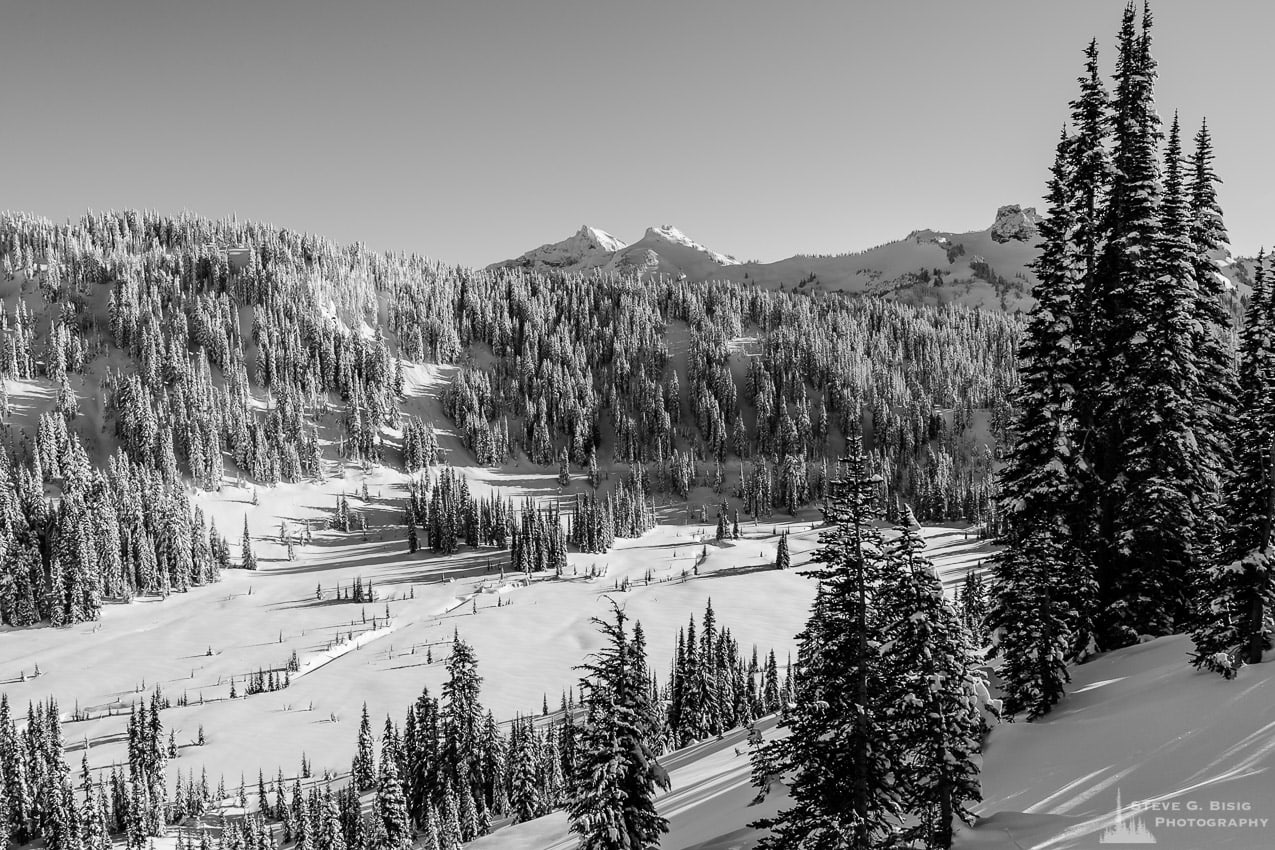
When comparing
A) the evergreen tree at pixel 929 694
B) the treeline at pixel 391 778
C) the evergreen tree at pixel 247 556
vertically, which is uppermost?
the evergreen tree at pixel 929 694

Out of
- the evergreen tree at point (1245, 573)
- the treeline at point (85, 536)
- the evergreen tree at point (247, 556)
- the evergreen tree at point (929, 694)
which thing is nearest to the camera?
the evergreen tree at point (929, 694)

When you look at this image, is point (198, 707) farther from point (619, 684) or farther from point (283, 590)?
point (619, 684)

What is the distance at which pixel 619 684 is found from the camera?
2912 centimetres

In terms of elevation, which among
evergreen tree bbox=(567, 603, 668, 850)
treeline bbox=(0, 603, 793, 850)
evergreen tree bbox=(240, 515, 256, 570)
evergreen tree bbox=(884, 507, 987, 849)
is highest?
evergreen tree bbox=(884, 507, 987, 849)

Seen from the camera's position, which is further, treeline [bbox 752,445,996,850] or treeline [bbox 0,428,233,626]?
treeline [bbox 0,428,233,626]

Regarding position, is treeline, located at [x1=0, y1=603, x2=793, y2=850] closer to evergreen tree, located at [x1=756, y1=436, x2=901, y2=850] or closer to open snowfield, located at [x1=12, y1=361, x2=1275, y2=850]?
open snowfield, located at [x1=12, y1=361, x2=1275, y2=850]

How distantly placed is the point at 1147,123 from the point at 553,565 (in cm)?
16401

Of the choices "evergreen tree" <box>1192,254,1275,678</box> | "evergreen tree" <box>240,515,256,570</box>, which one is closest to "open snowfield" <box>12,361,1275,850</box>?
"evergreen tree" <box>1192,254,1275,678</box>

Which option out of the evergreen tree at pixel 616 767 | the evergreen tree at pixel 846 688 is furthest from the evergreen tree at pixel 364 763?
the evergreen tree at pixel 846 688

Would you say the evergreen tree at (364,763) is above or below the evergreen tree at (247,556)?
below

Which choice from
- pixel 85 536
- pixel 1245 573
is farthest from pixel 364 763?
pixel 85 536

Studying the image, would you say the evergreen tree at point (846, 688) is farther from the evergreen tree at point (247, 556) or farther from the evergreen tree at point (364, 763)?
the evergreen tree at point (247, 556)

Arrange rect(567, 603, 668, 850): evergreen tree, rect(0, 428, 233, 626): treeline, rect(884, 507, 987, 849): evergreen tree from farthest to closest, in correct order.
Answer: rect(0, 428, 233, 626): treeline, rect(567, 603, 668, 850): evergreen tree, rect(884, 507, 987, 849): evergreen tree

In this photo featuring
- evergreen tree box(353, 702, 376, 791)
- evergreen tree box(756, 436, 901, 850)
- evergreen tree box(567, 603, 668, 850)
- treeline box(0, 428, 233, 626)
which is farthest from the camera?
treeline box(0, 428, 233, 626)
